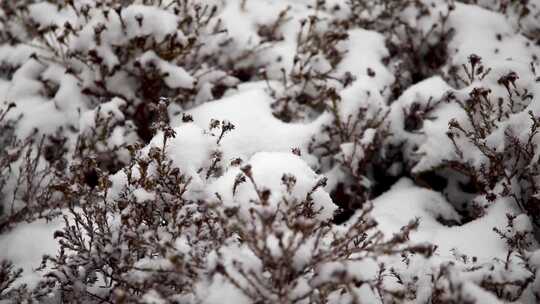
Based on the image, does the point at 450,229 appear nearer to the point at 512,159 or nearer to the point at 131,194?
the point at 512,159

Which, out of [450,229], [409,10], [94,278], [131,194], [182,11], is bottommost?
[94,278]

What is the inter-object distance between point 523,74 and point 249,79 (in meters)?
2.25

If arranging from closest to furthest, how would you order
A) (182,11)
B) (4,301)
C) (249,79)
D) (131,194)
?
(131,194) < (4,301) < (182,11) < (249,79)

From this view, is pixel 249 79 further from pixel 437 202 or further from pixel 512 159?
pixel 512 159

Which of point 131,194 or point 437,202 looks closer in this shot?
point 131,194

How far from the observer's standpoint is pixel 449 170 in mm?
3227

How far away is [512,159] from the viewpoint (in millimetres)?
2768

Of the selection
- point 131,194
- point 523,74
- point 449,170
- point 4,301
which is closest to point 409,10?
point 523,74

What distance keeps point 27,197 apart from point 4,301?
83cm

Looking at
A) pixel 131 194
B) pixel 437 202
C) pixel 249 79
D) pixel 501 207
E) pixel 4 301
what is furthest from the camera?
pixel 249 79

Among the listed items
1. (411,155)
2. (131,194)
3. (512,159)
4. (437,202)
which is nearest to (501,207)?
(512,159)

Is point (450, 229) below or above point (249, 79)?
below

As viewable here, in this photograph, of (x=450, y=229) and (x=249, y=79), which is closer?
(x=450, y=229)

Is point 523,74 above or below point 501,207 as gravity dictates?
above
